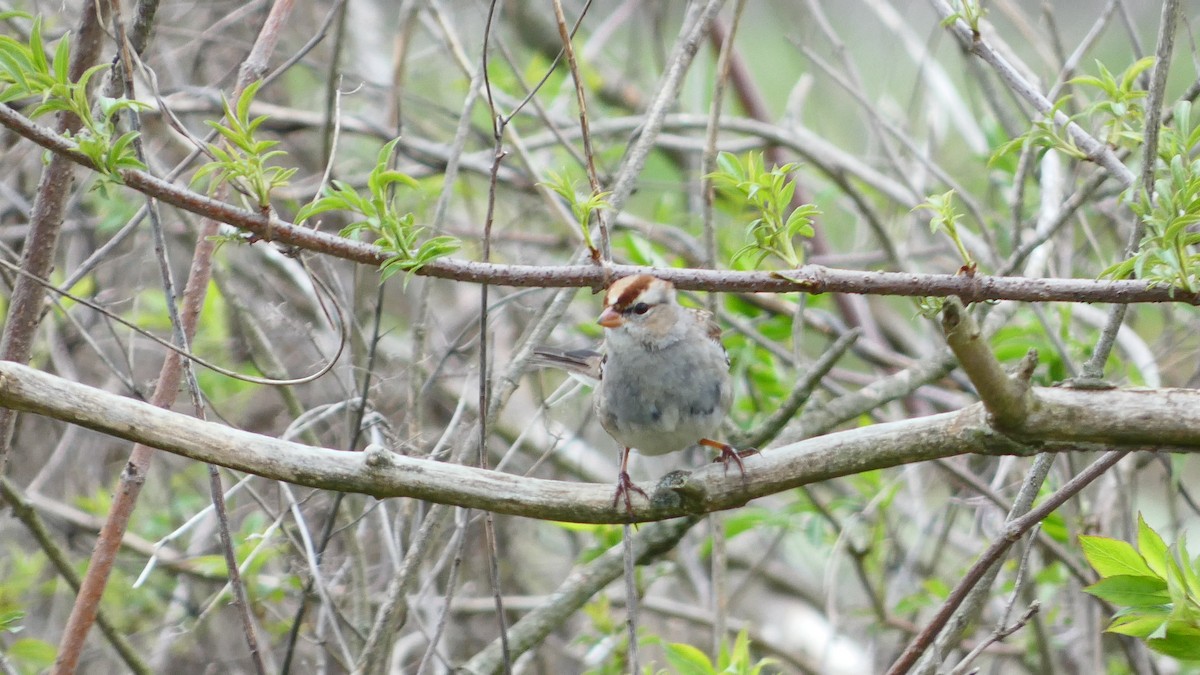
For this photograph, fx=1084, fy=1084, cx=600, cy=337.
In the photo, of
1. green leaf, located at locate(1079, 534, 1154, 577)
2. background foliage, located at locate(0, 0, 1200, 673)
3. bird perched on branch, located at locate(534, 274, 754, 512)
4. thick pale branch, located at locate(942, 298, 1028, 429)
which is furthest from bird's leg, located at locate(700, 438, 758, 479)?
green leaf, located at locate(1079, 534, 1154, 577)

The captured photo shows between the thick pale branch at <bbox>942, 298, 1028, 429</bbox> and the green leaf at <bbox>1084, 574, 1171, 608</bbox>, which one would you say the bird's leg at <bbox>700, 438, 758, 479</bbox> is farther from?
the green leaf at <bbox>1084, 574, 1171, 608</bbox>

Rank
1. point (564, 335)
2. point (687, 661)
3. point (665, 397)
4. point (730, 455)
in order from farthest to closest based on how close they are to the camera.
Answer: point (564, 335), point (665, 397), point (687, 661), point (730, 455)

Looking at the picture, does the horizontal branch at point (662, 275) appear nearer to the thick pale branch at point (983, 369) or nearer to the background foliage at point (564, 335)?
the background foliage at point (564, 335)

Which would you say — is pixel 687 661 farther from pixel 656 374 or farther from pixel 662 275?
pixel 662 275

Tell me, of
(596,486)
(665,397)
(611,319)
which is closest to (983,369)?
(596,486)

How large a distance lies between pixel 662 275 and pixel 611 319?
1106 mm

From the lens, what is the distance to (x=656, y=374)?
3293 millimetres

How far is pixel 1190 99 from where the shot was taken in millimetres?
2705

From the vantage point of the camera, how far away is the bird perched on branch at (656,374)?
3236 mm

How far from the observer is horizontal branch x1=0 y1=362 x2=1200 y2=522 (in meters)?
2.01

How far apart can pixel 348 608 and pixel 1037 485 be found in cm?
266

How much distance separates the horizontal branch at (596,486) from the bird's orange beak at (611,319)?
3.45ft

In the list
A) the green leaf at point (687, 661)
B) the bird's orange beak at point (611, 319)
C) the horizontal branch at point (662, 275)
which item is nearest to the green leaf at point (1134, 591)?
the horizontal branch at point (662, 275)

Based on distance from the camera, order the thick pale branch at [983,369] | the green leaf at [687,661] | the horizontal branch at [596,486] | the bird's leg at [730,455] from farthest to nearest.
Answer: the green leaf at [687,661] < the bird's leg at [730,455] < the horizontal branch at [596,486] < the thick pale branch at [983,369]
